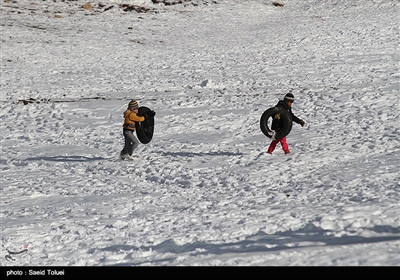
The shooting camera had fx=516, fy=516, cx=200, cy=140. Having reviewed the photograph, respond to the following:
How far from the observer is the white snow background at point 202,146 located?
25.4 ft

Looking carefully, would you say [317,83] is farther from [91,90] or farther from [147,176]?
[147,176]

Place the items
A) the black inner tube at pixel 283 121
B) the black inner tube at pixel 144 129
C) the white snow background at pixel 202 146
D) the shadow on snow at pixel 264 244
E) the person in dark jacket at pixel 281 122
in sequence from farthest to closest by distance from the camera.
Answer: the black inner tube at pixel 144 129
the person in dark jacket at pixel 281 122
the black inner tube at pixel 283 121
the white snow background at pixel 202 146
the shadow on snow at pixel 264 244

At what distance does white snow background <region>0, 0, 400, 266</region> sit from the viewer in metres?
7.73

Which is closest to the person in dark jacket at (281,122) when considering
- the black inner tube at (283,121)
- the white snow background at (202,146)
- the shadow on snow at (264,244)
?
the black inner tube at (283,121)

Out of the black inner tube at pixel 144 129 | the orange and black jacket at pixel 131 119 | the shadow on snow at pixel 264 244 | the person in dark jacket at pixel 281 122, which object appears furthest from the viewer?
the black inner tube at pixel 144 129

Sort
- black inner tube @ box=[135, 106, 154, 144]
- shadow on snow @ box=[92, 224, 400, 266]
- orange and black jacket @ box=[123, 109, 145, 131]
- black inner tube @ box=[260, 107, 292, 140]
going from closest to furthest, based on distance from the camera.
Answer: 1. shadow on snow @ box=[92, 224, 400, 266]
2. black inner tube @ box=[260, 107, 292, 140]
3. orange and black jacket @ box=[123, 109, 145, 131]
4. black inner tube @ box=[135, 106, 154, 144]

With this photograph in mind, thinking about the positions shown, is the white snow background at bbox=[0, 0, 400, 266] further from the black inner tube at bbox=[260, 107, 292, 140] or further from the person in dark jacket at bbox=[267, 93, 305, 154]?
the black inner tube at bbox=[260, 107, 292, 140]

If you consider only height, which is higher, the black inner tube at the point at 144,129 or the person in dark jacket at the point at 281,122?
the person in dark jacket at the point at 281,122

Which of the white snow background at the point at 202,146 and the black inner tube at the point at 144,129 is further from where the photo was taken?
the black inner tube at the point at 144,129

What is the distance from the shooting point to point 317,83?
20.4 m

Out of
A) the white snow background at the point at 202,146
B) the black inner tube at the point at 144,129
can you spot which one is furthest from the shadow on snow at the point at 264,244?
the black inner tube at the point at 144,129

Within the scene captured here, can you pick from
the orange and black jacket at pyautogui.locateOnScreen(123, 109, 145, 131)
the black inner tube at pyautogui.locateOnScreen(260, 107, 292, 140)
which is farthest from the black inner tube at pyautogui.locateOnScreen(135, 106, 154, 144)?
the black inner tube at pyautogui.locateOnScreen(260, 107, 292, 140)

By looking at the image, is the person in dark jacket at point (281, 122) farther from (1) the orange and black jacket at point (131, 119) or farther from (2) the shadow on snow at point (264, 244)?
(2) the shadow on snow at point (264, 244)

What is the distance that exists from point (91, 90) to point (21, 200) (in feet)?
38.0
